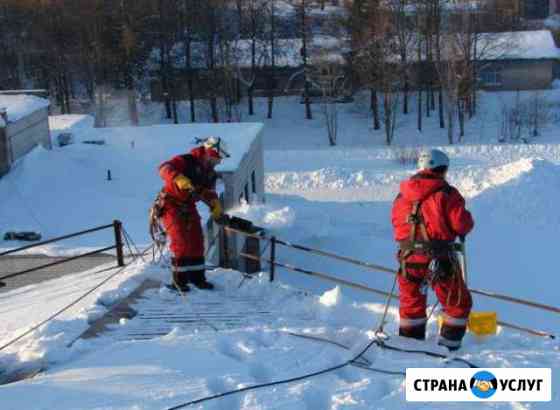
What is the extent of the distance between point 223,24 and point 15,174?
32.4 m

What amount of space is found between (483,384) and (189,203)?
170 inches

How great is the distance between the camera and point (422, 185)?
6.82 meters

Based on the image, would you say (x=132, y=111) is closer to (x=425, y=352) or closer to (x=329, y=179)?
(x=329, y=179)

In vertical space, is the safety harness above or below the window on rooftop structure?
below

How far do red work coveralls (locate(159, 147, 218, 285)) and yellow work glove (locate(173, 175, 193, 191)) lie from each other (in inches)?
5.5

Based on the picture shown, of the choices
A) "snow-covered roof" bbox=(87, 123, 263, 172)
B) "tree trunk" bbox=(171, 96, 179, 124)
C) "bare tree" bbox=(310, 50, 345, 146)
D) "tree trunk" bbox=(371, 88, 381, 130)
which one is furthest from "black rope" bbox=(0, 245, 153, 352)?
"tree trunk" bbox=(171, 96, 179, 124)

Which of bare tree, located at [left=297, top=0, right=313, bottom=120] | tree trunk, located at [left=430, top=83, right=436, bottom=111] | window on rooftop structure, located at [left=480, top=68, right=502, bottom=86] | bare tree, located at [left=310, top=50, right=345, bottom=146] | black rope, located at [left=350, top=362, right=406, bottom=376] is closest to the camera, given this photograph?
black rope, located at [left=350, top=362, right=406, bottom=376]

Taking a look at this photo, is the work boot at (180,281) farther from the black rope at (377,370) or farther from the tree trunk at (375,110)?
the tree trunk at (375,110)

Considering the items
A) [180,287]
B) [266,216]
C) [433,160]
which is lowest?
[266,216]

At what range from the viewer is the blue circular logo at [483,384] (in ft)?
19.0

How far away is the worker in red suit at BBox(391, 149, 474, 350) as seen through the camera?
671cm

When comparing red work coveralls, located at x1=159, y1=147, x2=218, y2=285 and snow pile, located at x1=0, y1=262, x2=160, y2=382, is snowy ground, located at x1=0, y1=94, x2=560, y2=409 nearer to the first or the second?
snow pile, located at x1=0, y1=262, x2=160, y2=382

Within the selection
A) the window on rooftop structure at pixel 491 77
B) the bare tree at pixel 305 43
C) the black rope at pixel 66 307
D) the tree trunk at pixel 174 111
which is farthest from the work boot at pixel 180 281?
the window on rooftop structure at pixel 491 77

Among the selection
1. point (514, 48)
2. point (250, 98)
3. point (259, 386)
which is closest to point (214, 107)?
point (250, 98)
